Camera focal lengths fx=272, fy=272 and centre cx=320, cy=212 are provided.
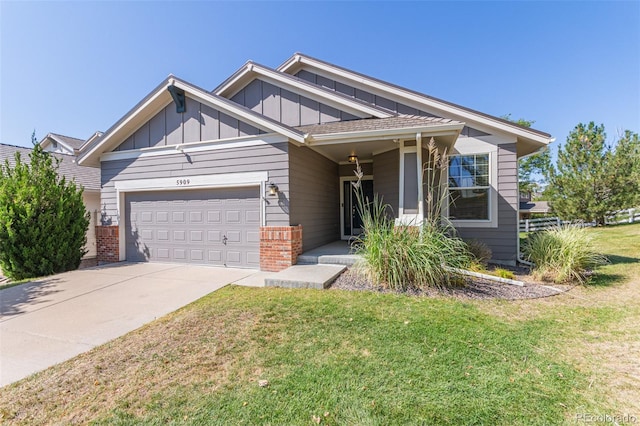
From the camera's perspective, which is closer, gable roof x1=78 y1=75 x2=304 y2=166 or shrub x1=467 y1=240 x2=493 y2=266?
gable roof x1=78 y1=75 x2=304 y2=166

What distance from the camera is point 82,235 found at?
26.2 ft

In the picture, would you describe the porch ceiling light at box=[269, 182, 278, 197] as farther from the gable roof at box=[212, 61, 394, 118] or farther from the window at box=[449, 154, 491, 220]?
the window at box=[449, 154, 491, 220]

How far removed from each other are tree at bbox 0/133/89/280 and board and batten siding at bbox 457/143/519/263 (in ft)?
38.7

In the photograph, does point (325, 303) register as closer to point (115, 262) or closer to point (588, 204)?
point (115, 262)

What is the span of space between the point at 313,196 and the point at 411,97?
4318 millimetres

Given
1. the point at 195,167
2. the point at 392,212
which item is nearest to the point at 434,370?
the point at 392,212

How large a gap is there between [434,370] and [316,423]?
4.12 feet

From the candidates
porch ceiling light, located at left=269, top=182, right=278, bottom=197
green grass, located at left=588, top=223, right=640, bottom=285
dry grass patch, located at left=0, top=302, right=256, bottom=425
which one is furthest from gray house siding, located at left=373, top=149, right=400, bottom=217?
dry grass patch, located at left=0, top=302, right=256, bottom=425

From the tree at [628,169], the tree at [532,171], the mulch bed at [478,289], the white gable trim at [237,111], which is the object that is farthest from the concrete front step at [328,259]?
the tree at [532,171]

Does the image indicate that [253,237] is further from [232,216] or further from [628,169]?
[628,169]

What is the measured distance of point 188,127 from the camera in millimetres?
7426

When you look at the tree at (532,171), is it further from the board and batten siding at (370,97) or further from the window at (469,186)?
the board and batten siding at (370,97)

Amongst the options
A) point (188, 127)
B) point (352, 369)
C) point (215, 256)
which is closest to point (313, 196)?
point (215, 256)

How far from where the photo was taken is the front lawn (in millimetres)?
2094
